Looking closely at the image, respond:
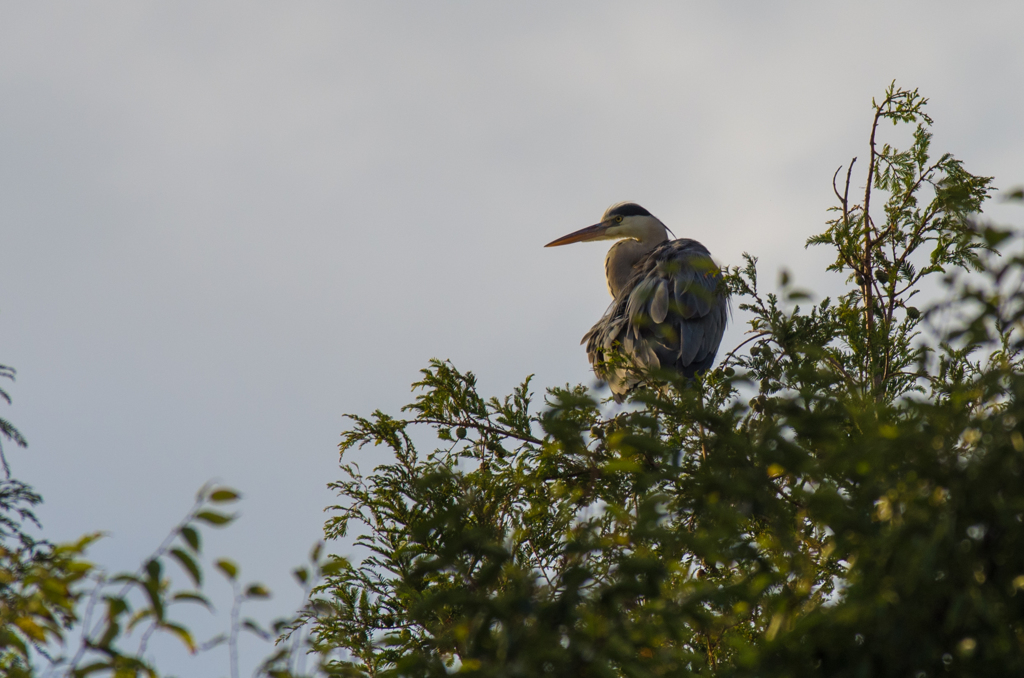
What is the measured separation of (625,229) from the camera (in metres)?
8.93

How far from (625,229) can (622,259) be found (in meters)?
0.43

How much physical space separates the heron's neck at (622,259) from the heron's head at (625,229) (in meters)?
0.06

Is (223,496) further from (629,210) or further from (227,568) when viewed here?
(629,210)

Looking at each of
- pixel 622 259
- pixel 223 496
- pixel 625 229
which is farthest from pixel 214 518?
pixel 625 229

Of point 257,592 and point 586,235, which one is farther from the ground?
point 586,235

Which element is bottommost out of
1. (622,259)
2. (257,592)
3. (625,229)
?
(257,592)

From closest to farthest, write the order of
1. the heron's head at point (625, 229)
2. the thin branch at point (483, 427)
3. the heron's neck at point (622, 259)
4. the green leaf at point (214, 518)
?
1. the green leaf at point (214, 518)
2. the thin branch at point (483, 427)
3. the heron's neck at point (622, 259)
4. the heron's head at point (625, 229)

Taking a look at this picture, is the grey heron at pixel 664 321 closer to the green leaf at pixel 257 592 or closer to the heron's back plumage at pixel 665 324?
the heron's back plumage at pixel 665 324

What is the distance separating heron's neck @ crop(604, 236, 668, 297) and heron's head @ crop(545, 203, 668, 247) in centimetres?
6

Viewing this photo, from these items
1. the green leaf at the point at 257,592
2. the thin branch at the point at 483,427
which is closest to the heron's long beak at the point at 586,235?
the thin branch at the point at 483,427

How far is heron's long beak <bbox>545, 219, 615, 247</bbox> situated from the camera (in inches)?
352

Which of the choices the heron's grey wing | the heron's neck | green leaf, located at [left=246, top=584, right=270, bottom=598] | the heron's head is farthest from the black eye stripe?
green leaf, located at [left=246, top=584, right=270, bottom=598]

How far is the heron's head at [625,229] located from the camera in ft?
29.1

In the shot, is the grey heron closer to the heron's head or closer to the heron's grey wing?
the heron's grey wing
